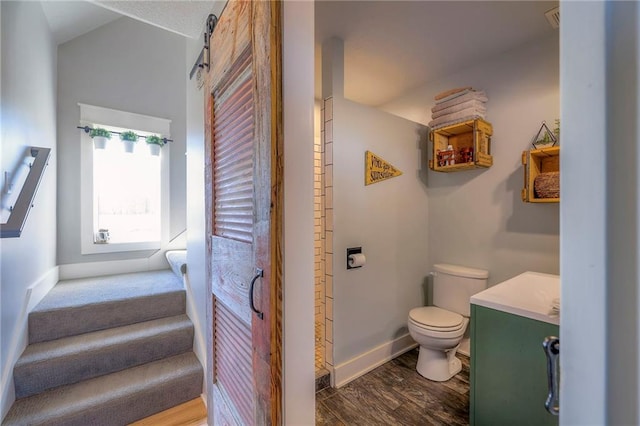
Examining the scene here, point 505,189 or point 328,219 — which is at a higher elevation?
point 505,189

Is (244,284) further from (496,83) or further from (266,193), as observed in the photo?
(496,83)

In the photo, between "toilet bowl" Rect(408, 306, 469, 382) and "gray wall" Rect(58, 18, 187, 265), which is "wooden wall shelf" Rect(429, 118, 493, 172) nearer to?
"toilet bowl" Rect(408, 306, 469, 382)

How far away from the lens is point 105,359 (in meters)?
1.77

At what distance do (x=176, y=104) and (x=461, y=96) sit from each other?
10.00 feet

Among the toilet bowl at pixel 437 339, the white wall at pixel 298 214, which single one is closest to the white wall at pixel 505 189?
the toilet bowl at pixel 437 339

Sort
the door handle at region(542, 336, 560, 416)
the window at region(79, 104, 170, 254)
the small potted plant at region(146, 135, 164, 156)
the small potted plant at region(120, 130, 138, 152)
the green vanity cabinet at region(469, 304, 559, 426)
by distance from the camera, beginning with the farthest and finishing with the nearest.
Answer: the small potted plant at region(146, 135, 164, 156) < the small potted plant at region(120, 130, 138, 152) < the window at region(79, 104, 170, 254) < the green vanity cabinet at region(469, 304, 559, 426) < the door handle at region(542, 336, 560, 416)

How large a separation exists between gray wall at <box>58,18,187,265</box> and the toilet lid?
2.74 meters

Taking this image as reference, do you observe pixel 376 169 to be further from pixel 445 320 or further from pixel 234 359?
pixel 234 359

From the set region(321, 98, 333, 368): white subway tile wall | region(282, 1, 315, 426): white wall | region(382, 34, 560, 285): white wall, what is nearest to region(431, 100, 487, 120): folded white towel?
region(382, 34, 560, 285): white wall

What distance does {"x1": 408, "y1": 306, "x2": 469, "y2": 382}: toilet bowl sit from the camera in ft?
6.33

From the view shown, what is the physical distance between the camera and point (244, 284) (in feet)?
3.31

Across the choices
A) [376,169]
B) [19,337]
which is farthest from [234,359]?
[376,169]

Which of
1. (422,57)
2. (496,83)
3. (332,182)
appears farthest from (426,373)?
(422,57)

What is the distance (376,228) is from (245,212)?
4.85 feet
